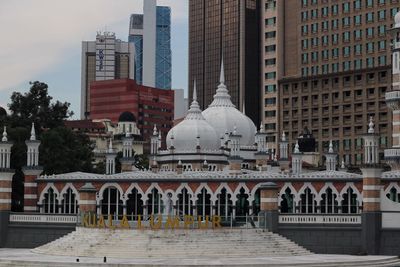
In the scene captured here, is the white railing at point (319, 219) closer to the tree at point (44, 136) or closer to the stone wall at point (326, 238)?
the stone wall at point (326, 238)

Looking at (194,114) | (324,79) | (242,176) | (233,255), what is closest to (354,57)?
(324,79)

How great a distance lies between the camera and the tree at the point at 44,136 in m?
90.9

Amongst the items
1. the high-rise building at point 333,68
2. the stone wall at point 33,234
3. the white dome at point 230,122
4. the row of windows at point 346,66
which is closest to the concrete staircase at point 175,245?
the stone wall at point 33,234

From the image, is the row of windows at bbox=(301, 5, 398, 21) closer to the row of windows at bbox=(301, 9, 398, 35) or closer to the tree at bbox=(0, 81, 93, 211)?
the row of windows at bbox=(301, 9, 398, 35)

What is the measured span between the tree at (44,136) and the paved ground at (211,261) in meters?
32.1

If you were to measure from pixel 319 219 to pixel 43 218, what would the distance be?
20.8 meters

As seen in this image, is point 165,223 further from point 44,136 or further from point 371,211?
point 44,136

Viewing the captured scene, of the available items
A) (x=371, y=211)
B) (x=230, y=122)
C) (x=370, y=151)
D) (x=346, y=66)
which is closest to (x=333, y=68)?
(x=346, y=66)

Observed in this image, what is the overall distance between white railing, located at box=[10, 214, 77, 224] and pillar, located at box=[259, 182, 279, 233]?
1416 cm

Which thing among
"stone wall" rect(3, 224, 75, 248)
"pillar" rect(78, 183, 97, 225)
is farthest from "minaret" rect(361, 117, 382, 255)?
"stone wall" rect(3, 224, 75, 248)

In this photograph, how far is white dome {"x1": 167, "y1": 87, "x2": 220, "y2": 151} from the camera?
89188 mm

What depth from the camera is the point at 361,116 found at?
157m

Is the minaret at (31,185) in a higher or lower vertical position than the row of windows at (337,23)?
lower

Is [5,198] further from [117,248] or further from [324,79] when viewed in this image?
[324,79]
